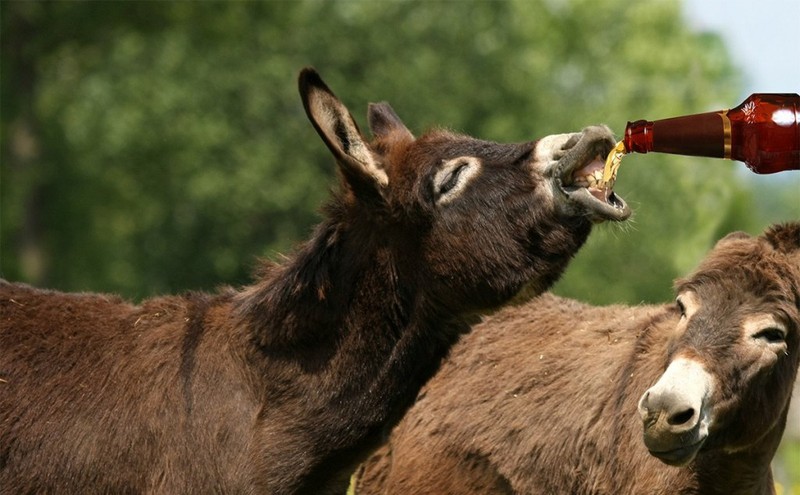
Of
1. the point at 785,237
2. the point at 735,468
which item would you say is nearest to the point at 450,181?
the point at 785,237

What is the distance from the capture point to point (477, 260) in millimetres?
5465

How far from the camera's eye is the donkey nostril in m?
5.42

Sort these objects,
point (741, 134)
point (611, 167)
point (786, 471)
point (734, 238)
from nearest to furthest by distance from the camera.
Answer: point (611, 167), point (741, 134), point (734, 238), point (786, 471)

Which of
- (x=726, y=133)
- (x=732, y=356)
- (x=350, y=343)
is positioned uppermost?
(x=726, y=133)

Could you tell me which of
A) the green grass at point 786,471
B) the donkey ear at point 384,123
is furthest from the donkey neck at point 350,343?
the green grass at point 786,471

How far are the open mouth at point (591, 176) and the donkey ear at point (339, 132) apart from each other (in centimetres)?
83

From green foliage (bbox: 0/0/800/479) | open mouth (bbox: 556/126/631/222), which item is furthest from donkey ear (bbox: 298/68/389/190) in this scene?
green foliage (bbox: 0/0/800/479)

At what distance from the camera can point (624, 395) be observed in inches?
257

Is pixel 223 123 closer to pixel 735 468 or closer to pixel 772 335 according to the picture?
pixel 735 468

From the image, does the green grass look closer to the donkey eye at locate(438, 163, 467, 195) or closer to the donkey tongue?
the donkey tongue

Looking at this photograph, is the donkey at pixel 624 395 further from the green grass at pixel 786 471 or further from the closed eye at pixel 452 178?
the green grass at pixel 786 471

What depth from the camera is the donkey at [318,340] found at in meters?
5.33

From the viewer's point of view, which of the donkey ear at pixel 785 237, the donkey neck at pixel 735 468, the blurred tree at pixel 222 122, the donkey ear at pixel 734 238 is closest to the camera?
the donkey neck at pixel 735 468

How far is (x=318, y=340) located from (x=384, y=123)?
4.30ft
